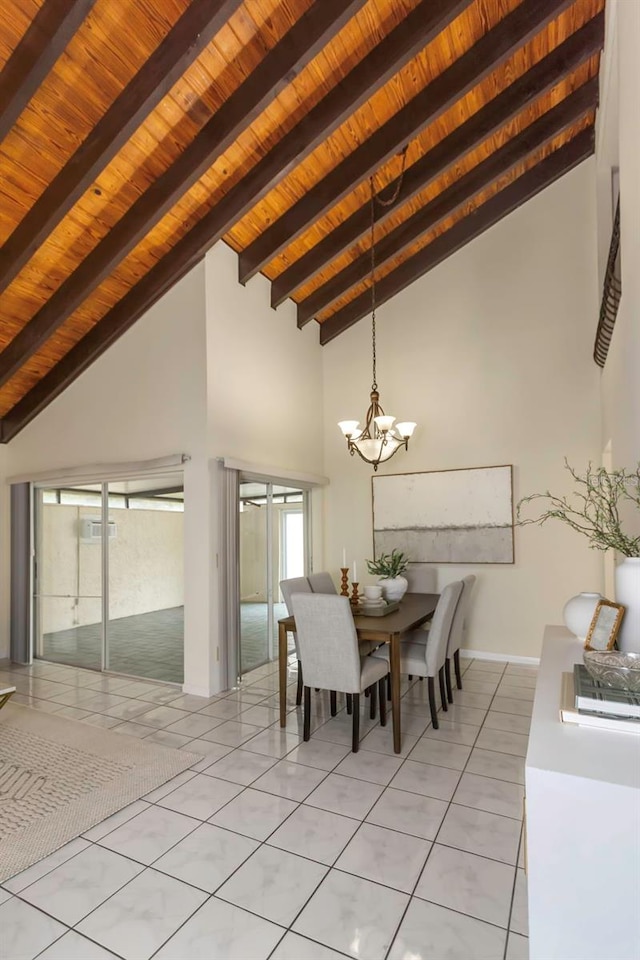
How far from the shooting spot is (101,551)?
516cm

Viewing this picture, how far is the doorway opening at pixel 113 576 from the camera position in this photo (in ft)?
15.5

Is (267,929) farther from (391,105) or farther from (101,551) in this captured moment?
(391,105)

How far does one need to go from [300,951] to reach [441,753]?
5.33ft

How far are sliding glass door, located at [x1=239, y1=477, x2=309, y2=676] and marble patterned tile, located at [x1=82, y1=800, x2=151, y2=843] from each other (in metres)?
2.04

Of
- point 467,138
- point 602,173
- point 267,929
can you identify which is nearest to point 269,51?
point 467,138

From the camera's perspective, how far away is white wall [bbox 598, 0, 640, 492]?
228 centimetres

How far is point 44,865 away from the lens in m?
2.18

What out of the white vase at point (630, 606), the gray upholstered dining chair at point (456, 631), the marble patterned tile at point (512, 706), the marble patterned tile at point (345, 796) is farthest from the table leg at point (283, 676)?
the white vase at point (630, 606)

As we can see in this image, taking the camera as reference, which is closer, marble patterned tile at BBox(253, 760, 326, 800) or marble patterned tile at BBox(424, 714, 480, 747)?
marble patterned tile at BBox(253, 760, 326, 800)

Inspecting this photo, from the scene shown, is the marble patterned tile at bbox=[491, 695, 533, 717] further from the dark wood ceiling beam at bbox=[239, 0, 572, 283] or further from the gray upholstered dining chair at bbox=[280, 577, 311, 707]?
the dark wood ceiling beam at bbox=[239, 0, 572, 283]

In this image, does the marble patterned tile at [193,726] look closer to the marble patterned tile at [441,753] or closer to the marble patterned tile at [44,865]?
the marble patterned tile at [44,865]

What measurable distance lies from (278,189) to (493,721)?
4.43 metres

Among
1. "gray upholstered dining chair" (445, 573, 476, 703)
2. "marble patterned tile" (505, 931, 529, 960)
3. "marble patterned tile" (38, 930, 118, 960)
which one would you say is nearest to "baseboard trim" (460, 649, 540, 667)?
"gray upholstered dining chair" (445, 573, 476, 703)

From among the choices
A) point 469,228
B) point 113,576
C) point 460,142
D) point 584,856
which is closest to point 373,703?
point 584,856
